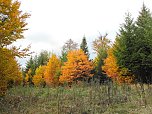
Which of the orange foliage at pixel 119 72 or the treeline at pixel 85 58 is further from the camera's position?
the orange foliage at pixel 119 72

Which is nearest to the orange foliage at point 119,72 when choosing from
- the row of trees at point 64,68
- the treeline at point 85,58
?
the treeline at point 85,58

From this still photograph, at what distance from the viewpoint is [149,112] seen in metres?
12.2

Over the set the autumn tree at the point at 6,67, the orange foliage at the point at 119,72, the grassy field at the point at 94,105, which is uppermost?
the orange foliage at the point at 119,72

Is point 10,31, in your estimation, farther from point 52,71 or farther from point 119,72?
point 52,71

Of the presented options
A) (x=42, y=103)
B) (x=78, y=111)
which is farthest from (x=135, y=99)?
(x=42, y=103)

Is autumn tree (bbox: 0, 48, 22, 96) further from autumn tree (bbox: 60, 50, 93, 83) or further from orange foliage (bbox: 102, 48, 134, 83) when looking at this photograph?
autumn tree (bbox: 60, 50, 93, 83)

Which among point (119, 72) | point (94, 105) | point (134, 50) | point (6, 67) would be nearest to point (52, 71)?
point (119, 72)

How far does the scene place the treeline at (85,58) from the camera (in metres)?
17.2

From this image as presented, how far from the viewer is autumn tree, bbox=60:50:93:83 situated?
4369cm

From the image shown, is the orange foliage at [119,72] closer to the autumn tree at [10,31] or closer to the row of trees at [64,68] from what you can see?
the row of trees at [64,68]

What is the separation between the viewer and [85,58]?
4453 centimetres

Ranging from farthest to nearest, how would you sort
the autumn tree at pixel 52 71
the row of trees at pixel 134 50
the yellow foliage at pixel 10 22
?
the autumn tree at pixel 52 71
the row of trees at pixel 134 50
the yellow foliage at pixel 10 22

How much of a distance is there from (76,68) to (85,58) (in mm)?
2048

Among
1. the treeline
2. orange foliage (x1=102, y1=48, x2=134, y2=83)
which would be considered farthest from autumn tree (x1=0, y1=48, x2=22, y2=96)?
orange foliage (x1=102, y1=48, x2=134, y2=83)
